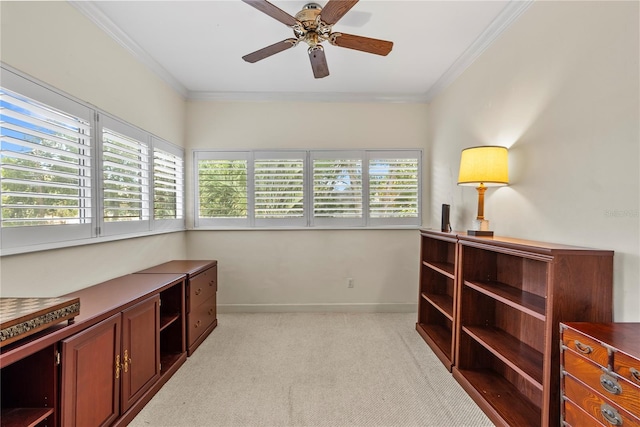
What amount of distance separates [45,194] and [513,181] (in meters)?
3.18

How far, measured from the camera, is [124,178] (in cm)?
247

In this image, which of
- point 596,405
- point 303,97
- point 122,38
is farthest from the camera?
point 303,97

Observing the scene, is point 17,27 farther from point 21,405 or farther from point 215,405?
point 215,405

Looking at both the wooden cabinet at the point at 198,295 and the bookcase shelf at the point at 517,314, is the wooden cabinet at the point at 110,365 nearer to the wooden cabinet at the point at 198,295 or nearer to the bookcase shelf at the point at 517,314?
the wooden cabinet at the point at 198,295

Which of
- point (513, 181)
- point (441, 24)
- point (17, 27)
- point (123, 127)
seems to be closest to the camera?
point (17, 27)

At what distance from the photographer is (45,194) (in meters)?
1.75

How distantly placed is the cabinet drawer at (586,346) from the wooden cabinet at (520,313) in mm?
Answer: 158

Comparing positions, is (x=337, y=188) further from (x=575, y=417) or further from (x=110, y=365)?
(x=575, y=417)

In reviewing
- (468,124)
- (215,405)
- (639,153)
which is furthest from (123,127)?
(639,153)

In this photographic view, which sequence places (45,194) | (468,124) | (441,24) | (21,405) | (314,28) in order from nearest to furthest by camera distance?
(21,405) < (45,194) < (314,28) < (441,24) < (468,124)

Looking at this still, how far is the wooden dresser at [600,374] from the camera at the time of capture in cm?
101

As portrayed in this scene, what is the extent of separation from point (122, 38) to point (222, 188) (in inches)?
69.6

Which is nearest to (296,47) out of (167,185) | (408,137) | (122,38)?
(122,38)

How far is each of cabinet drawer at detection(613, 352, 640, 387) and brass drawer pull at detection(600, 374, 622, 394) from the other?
0.14ft
